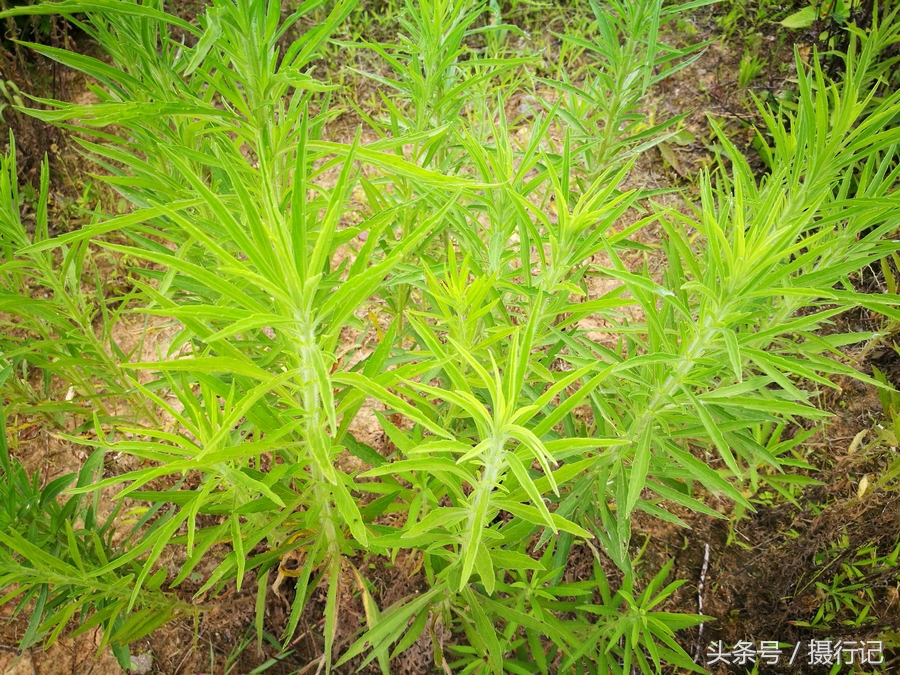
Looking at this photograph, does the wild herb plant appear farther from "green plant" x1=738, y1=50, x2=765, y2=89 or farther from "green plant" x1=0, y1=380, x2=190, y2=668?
"green plant" x1=738, y1=50, x2=765, y2=89

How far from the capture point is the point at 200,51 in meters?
0.99

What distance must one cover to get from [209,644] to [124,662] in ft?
1.62

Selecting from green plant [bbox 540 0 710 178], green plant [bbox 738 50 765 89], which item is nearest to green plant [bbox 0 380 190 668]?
green plant [bbox 540 0 710 178]

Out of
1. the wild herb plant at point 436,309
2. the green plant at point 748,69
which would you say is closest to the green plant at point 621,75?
the wild herb plant at point 436,309

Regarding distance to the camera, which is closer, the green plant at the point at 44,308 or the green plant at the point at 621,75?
the green plant at the point at 44,308

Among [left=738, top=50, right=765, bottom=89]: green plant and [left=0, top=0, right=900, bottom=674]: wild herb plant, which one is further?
[left=738, top=50, right=765, bottom=89]: green plant

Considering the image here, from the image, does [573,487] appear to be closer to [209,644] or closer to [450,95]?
[450,95]

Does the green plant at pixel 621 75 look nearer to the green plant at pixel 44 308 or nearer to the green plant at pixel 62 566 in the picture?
the green plant at pixel 44 308

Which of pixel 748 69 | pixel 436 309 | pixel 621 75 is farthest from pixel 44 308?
pixel 748 69

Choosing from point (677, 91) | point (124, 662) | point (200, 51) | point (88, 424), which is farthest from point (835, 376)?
point (88, 424)

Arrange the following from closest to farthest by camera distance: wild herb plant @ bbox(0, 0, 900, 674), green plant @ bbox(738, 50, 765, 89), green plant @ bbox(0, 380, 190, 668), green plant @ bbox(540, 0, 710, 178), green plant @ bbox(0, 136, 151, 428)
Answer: wild herb plant @ bbox(0, 0, 900, 674) → green plant @ bbox(0, 380, 190, 668) → green plant @ bbox(0, 136, 151, 428) → green plant @ bbox(540, 0, 710, 178) → green plant @ bbox(738, 50, 765, 89)

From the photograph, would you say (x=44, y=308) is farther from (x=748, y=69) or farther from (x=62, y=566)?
(x=748, y=69)

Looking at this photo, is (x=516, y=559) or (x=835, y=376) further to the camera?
(x=835, y=376)

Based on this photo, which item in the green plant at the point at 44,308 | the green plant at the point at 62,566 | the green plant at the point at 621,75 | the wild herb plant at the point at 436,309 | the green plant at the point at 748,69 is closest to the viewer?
the wild herb plant at the point at 436,309
